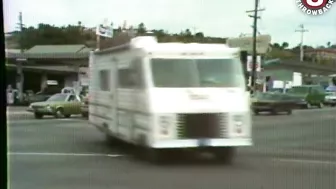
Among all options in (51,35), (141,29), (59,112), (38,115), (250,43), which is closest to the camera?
(250,43)

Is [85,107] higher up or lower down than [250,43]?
lower down

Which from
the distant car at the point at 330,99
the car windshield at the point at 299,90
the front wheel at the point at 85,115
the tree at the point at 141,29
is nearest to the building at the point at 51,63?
the front wheel at the point at 85,115

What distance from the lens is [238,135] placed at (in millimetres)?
3590

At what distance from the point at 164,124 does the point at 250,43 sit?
94 cm

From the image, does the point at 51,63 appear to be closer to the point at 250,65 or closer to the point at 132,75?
the point at 132,75

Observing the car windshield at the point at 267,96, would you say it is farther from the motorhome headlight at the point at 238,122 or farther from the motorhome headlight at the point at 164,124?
the motorhome headlight at the point at 164,124

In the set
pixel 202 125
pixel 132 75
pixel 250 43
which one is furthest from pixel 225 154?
pixel 132 75

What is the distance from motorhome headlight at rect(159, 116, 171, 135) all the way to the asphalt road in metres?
0.29

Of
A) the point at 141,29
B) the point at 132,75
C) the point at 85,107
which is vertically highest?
the point at 141,29

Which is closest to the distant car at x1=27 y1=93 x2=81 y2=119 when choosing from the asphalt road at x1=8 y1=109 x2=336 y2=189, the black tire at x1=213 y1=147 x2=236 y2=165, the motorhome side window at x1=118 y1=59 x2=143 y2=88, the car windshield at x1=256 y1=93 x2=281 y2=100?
the asphalt road at x1=8 y1=109 x2=336 y2=189

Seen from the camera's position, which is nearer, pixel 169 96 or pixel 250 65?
pixel 250 65

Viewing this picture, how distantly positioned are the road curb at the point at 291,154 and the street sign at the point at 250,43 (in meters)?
0.69

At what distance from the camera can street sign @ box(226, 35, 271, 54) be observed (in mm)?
3271

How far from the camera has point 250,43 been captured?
329 cm
